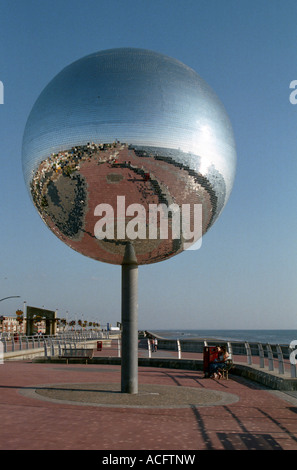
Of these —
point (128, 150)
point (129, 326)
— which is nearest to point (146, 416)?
point (129, 326)

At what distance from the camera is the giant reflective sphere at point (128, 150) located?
27.5ft

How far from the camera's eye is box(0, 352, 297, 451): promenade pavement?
21.4 feet

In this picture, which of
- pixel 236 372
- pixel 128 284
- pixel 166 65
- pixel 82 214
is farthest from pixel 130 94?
pixel 236 372

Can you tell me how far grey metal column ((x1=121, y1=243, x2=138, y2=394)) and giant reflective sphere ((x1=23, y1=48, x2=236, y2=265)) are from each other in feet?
4.90

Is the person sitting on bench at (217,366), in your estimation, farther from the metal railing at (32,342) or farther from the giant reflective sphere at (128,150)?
the metal railing at (32,342)

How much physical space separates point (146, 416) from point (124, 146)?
4.75 meters

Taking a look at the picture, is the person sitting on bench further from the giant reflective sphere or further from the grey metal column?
the giant reflective sphere

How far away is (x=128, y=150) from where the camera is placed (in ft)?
27.2

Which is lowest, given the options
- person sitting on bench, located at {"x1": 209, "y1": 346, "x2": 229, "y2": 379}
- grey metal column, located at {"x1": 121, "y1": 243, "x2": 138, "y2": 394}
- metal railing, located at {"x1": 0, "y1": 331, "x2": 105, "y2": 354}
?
metal railing, located at {"x1": 0, "y1": 331, "x2": 105, "y2": 354}

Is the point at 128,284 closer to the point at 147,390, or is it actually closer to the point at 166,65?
the point at 147,390

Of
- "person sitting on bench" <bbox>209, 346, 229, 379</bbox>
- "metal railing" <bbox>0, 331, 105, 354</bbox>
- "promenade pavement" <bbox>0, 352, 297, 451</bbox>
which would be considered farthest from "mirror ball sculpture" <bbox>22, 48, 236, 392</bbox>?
"metal railing" <bbox>0, 331, 105, 354</bbox>

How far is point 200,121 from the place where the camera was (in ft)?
29.0
